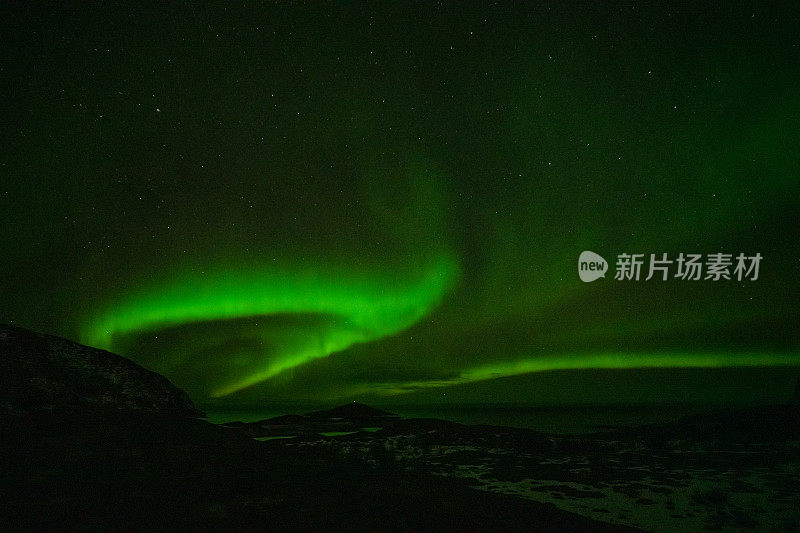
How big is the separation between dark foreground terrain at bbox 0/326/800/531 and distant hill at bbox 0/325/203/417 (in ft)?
0.34

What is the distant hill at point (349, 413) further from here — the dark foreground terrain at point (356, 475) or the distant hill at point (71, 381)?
the dark foreground terrain at point (356, 475)

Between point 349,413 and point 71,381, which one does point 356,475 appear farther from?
point 349,413

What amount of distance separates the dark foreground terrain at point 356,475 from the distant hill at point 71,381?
10 centimetres

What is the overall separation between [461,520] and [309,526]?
2.22 m

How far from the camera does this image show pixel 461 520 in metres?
7.20

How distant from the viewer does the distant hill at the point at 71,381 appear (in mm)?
16000

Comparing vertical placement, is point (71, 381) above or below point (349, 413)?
above

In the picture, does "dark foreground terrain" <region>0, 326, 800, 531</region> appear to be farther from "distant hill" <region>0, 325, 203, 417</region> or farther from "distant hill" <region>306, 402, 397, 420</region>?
"distant hill" <region>306, 402, 397, 420</region>

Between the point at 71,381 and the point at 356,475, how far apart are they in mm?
15546

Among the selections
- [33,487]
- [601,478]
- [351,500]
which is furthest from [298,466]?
[601,478]

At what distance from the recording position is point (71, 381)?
19.8 m

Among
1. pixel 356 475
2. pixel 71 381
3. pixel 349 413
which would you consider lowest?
pixel 349 413

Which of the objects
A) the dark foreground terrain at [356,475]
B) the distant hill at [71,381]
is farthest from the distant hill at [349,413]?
the dark foreground terrain at [356,475]

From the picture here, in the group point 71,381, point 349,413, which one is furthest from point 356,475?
point 349,413
